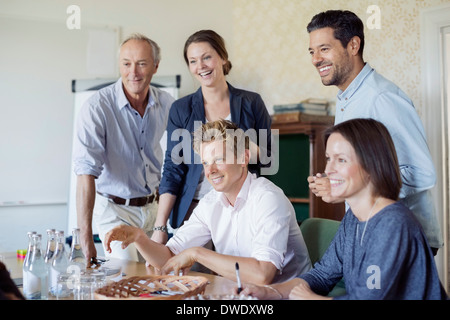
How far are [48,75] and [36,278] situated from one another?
161 centimetres

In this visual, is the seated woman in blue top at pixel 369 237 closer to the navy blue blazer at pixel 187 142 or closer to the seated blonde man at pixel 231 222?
the seated blonde man at pixel 231 222

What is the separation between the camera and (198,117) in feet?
6.15

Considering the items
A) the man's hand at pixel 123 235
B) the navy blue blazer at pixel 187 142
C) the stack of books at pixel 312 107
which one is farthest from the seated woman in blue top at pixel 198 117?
the stack of books at pixel 312 107

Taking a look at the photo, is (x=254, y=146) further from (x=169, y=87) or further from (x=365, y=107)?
(x=169, y=87)

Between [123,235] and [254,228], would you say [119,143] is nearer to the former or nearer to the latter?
[123,235]

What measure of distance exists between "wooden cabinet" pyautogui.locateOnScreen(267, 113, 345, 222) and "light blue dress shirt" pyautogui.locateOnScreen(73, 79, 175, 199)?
703mm

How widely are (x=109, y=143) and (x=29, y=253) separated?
32.0 inches

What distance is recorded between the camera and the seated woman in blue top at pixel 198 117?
186cm

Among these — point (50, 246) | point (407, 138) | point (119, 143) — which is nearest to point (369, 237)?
point (407, 138)

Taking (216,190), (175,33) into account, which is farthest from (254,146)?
(175,33)

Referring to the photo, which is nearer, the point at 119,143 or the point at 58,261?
the point at 58,261

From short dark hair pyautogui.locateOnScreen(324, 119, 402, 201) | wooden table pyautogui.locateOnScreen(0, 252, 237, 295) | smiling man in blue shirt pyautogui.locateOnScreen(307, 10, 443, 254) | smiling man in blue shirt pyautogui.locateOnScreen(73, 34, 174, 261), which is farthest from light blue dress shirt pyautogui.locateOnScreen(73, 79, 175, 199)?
short dark hair pyautogui.locateOnScreen(324, 119, 402, 201)

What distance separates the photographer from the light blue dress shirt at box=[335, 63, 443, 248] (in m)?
1.34

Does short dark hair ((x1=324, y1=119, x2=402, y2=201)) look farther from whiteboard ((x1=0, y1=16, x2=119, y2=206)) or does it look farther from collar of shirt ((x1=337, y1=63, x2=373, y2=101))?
whiteboard ((x1=0, y1=16, x2=119, y2=206))
